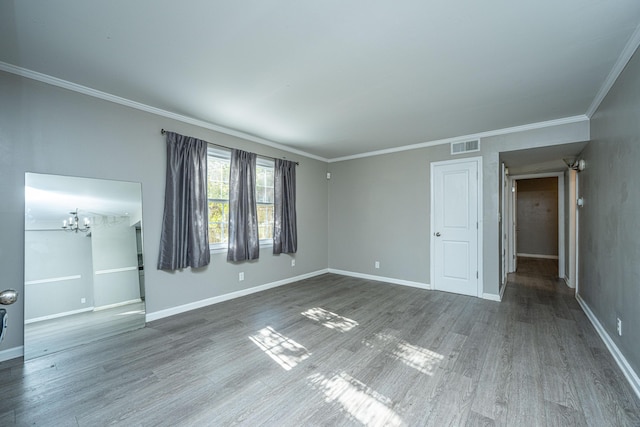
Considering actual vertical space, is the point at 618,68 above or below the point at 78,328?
above

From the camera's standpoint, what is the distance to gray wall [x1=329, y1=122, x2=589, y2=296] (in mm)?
3982

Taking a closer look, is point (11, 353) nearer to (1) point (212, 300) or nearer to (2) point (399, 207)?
(1) point (212, 300)

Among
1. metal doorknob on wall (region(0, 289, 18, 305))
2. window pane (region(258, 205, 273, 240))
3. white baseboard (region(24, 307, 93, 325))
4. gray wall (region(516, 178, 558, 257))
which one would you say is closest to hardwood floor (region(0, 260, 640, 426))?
white baseboard (region(24, 307, 93, 325))

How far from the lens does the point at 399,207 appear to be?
16.3 feet

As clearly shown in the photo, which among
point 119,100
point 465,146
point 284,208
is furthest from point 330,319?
point 119,100

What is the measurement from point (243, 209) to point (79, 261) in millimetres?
1982

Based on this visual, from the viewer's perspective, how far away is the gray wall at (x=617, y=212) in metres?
2.01

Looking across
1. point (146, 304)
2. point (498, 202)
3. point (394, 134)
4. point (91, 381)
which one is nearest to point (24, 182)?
point (146, 304)

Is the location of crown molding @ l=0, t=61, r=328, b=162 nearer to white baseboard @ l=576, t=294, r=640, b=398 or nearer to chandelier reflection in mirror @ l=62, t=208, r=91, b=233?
chandelier reflection in mirror @ l=62, t=208, r=91, b=233

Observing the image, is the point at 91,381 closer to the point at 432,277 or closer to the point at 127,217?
the point at 127,217

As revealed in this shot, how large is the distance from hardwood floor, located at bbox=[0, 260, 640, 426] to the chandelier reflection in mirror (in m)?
1.19

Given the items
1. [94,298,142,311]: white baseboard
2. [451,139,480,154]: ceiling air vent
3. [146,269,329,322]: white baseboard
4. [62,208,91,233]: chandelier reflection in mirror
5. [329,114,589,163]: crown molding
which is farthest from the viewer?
[451,139,480,154]: ceiling air vent

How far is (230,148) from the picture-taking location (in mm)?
4027

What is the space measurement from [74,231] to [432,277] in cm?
493
